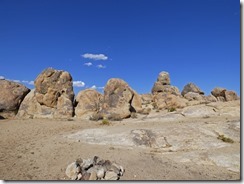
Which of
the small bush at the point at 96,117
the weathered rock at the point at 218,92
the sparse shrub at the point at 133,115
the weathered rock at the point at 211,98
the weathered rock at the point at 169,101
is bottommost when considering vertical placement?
the small bush at the point at 96,117

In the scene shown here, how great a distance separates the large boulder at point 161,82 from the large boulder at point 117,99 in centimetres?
968

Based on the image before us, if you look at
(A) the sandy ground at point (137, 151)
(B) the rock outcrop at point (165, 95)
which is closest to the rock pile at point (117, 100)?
(B) the rock outcrop at point (165, 95)

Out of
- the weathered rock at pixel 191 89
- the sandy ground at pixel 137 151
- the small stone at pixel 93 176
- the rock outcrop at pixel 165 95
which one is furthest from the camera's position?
the weathered rock at pixel 191 89

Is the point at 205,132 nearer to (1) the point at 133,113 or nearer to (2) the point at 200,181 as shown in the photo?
(2) the point at 200,181

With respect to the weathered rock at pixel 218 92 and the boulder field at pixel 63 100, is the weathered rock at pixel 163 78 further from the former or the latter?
the boulder field at pixel 63 100

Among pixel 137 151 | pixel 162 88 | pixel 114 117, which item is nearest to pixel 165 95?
pixel 162 88

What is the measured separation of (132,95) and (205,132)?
11.1 metres

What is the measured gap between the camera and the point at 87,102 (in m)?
23.0

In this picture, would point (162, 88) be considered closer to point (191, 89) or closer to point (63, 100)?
point (191, 89)

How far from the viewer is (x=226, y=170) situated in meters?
8.89

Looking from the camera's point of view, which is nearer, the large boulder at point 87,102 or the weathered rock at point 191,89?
the large boulder at point 87,102

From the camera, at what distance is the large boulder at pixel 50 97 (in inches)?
861

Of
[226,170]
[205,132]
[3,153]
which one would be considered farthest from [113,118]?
[226,170]

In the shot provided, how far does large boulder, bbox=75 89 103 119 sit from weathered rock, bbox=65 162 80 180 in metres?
13.4
